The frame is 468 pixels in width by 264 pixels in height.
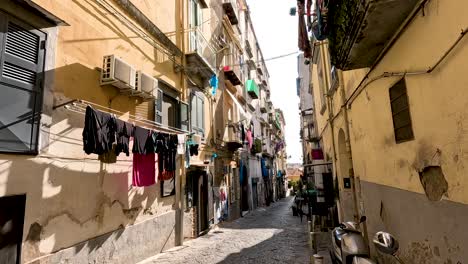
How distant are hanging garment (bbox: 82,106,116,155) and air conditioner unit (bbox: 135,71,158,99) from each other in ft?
6.18

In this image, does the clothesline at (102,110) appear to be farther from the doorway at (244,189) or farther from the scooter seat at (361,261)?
the doorway at (244,189)

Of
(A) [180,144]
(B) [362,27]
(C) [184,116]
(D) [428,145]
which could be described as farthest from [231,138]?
(D) [428,145]

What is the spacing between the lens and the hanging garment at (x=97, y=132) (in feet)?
16.4

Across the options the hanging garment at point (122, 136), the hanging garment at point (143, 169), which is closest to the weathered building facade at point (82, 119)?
the hanging garment at point (143, 169)

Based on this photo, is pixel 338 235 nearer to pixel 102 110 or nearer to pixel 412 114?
pixel 412 114

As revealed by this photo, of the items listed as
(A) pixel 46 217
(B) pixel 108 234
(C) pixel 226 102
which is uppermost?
(C) pixel 226 102

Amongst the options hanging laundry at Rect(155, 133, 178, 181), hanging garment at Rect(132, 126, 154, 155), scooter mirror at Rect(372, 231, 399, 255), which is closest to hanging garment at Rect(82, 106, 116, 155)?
hanging garment at Rect(132, 126, 154, 155)

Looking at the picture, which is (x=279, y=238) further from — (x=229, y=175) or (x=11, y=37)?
(x=11, y=37)

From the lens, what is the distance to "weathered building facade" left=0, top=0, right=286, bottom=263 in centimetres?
440

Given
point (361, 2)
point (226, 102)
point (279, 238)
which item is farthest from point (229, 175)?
point (361, 2)

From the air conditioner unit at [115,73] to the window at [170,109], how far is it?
1.78 meters

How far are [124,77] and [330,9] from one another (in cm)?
448

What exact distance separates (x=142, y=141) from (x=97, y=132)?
151 cm

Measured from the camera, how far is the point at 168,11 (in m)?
9.67
